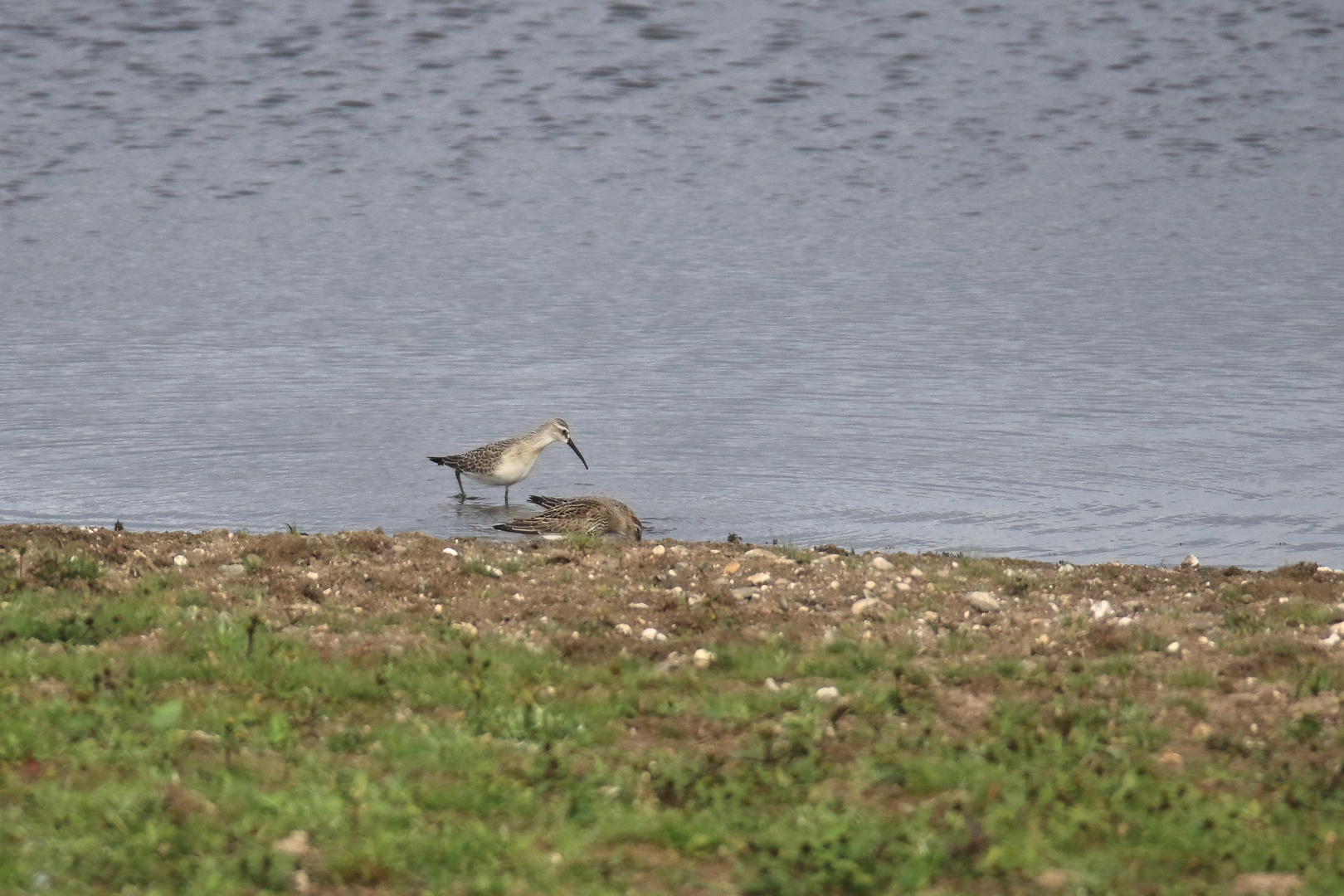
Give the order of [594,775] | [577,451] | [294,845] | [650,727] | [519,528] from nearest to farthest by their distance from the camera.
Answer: [294,845]
[594,775]
[650,727]
[519,528]
[577,451]

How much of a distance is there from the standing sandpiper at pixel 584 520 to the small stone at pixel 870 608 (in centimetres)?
443

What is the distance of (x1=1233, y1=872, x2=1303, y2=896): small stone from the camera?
7148mm

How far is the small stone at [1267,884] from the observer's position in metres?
7.15

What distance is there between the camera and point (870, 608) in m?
12.0

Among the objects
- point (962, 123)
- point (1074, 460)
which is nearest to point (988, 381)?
point (1074, 460)

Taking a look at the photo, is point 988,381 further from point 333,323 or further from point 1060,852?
point 1060,852

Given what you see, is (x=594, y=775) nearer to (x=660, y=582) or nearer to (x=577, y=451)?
(x=660, y=582)

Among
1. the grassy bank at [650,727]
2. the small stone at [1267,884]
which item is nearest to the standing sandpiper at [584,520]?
the grassy bank at [650,727]

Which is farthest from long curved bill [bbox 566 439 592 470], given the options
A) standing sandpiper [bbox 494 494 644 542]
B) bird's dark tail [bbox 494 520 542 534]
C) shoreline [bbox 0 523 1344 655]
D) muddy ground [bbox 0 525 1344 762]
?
shoreline [bbox 0 523 1344 655]

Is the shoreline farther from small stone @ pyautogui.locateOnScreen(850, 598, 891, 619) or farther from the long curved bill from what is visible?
the long curved bill

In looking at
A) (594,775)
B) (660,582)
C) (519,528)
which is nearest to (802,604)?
(660,582)

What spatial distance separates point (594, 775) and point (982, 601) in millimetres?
4676

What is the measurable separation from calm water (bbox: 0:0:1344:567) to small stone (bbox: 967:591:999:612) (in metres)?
4.01

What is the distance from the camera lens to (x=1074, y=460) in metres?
19.9
